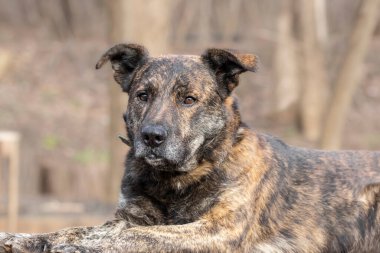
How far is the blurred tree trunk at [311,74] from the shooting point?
77.5 ft

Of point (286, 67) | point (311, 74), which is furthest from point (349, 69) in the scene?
point (286, 67)

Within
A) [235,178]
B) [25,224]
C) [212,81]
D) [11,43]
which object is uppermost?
[11,43]

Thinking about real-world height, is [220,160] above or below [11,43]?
below

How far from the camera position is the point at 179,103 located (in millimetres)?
6996

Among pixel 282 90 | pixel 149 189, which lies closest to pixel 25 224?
pixel 149 189

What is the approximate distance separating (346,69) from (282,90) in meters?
8.99

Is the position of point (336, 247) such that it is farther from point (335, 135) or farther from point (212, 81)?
point (335, 135)

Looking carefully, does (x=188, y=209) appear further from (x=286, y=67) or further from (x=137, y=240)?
(x=286, y=67)

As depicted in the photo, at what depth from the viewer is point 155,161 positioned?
22.4 feet

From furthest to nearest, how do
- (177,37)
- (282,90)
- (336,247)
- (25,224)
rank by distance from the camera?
(177,37) → (282,90) → (25,224) → (336,247)

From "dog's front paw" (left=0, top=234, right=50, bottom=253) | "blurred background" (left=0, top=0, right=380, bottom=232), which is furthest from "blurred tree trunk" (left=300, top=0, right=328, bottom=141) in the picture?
"dog's front paw" (left=0, top=234, right=50, bottom=253)

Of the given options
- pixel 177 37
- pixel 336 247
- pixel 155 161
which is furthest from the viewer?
pixel 177 37

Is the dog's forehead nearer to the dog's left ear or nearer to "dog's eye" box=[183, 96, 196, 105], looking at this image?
the dog's left ear

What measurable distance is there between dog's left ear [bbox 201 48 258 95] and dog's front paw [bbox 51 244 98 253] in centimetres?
175
